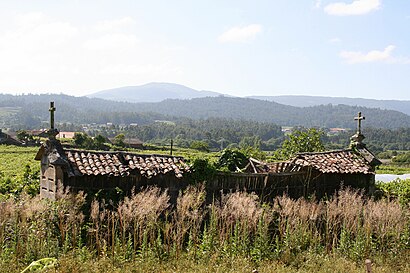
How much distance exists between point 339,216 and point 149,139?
132 metres

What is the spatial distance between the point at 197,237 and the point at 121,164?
10.6 feet

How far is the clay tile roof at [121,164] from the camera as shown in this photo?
10906 millimetres

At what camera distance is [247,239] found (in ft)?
30.0

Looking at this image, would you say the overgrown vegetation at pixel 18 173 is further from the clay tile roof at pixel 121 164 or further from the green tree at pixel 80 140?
the green tree at pixel 80 140

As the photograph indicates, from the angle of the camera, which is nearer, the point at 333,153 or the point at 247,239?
the point at 247,239

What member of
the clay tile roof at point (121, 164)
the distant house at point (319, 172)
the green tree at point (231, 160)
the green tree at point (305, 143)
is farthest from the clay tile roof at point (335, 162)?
the green tree at point (305, 143)

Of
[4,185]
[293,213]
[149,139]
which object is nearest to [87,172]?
[293,213]

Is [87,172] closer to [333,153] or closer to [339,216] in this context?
[339,216]

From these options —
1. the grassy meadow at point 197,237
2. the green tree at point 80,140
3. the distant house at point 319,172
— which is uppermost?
the distant house at point 319,172

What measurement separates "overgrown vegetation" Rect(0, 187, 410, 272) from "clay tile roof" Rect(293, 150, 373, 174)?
2652mm

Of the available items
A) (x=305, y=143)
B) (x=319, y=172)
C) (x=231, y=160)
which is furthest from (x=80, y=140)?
(x=319, y=172)

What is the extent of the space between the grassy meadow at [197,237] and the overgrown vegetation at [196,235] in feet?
0.06

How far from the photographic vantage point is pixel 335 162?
14016 millimetres

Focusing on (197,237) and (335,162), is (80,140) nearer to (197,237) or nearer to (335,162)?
(335,162)
